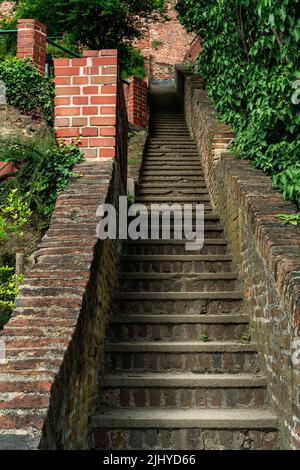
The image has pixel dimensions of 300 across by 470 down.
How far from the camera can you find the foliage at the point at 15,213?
12.1 feet

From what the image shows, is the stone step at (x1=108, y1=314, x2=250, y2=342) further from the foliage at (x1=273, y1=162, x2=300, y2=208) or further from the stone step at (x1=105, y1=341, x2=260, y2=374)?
the foliage at (x1=273, y1=162, x2=300, y2=208)

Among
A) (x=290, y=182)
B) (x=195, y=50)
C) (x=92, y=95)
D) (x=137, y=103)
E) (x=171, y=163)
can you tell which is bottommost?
(x=171, y=163)

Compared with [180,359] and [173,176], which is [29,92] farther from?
[180,359]

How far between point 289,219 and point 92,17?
880 cm

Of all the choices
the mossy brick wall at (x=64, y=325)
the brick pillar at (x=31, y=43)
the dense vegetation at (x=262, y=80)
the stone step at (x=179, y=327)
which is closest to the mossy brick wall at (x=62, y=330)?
the mossy brick wall at (x=64, y=325)

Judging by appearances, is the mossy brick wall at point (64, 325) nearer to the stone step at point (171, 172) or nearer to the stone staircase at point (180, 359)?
the stone staircase at point (180, 359)

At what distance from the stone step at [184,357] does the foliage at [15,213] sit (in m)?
1.24

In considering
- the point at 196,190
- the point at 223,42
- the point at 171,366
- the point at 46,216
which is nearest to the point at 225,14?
the point at 223,42

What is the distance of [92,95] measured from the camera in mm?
3867

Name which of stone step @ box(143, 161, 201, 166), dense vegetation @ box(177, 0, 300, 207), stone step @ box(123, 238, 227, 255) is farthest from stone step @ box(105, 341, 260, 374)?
stone step @ box(143, 161, 201, 166)

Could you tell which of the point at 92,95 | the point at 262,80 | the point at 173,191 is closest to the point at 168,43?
the point at 173,191

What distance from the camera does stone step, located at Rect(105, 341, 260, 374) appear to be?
145 inches

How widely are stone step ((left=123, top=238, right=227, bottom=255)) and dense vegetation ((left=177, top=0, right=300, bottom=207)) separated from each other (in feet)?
3.21

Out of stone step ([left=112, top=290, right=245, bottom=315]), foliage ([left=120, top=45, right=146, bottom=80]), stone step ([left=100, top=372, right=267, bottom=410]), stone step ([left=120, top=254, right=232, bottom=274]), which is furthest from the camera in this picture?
foliage ([left=120, top=45, right=146, bottom=80])
